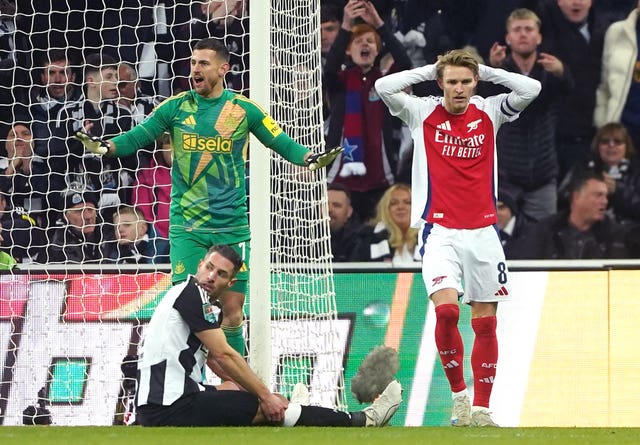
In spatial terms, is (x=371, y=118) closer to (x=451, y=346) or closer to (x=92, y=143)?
(x=451, y=346)

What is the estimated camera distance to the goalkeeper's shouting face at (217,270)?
7.84 m

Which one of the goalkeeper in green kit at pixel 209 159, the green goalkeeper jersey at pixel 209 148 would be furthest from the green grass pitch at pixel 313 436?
the green goalkeeper jersey at pixel 209 148

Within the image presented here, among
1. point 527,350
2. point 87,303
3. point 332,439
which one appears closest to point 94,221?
point 87,303

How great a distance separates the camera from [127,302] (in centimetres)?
1075

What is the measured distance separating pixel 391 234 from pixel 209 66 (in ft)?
14.4

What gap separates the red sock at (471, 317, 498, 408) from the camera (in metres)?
8.70

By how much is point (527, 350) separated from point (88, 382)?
133 inches

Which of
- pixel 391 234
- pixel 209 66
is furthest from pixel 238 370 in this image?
pixel 391 234

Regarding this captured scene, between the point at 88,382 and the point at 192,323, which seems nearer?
the point at 192,323

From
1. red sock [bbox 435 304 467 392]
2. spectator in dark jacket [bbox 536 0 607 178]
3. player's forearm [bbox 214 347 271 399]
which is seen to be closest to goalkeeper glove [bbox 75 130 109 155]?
player's forearm [bbox 214 347 271 399]

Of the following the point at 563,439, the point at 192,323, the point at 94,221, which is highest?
the point at 94,221

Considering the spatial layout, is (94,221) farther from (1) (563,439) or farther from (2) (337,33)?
(1) (563,439)

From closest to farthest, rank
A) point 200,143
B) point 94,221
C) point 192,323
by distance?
point 192,323, point 200,143, point 94,221

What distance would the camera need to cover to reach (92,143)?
8594mm
